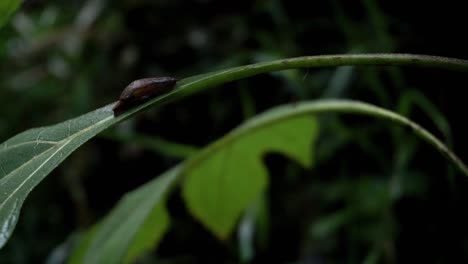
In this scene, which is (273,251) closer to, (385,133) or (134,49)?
(385,133)

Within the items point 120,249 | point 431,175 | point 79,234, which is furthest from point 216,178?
point 79,234

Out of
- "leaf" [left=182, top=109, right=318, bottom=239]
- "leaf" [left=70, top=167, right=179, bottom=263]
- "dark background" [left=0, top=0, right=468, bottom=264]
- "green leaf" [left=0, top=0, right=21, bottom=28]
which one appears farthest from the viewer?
"dark background" [left=0, top=0, right=468, bottom=264]

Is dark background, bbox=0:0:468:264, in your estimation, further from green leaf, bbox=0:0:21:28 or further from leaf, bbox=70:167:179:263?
green leaf, bbox=0:0:21:28

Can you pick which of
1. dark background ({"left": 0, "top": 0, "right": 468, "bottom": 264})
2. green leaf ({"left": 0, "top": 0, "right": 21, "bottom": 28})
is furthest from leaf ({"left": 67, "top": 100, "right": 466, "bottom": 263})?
dark background ({"left": 0, "top": 0, "right": 468, "bottom": 264})

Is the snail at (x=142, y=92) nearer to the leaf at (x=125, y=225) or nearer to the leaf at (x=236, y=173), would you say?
the leaf at (x=125, y=225)

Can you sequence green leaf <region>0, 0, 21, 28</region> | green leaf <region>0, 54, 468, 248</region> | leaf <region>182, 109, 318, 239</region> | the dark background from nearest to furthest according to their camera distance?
green leaf <region>0, 54, 468, 248</region>
green leaf <region>0, 0, 21, 28</region>
leaf <region>182, 109, 318, 239</region>
the dark background
